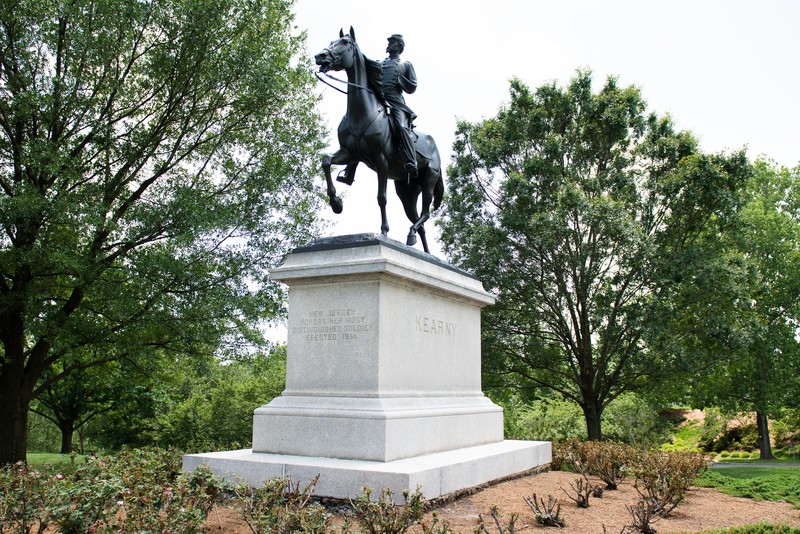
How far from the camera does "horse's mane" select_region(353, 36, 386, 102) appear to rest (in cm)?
932

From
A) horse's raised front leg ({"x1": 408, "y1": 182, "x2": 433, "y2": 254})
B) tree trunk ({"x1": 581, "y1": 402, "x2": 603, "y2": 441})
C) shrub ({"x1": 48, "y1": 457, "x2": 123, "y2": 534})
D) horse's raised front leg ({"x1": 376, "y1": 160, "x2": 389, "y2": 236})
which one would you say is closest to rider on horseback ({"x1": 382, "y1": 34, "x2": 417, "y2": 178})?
horse's raised front leg ({"x1": 376, "y1": 160, "x2": 389, "y2": 236})

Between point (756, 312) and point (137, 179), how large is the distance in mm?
20599

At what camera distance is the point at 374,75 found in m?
9.37

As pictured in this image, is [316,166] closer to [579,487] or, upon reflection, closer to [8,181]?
[8,181]

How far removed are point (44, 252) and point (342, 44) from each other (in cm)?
861

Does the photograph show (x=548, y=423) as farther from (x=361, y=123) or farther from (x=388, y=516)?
(x=388, y=516)

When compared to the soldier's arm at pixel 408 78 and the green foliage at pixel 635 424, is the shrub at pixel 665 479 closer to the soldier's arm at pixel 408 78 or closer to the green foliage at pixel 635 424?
the soldier's arm at pixel 408 78

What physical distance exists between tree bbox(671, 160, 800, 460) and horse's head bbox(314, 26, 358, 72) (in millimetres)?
12488

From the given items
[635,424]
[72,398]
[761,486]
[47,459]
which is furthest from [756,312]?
[72,398]

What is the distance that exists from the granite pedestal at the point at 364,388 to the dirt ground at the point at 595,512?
0.34 metres

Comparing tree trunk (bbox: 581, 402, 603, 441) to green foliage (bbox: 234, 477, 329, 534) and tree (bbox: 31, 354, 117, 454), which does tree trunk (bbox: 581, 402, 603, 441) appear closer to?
green foliage (bbox: 234, 477, 329, 534)

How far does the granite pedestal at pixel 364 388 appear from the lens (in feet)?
24.8

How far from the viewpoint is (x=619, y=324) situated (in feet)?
62.6

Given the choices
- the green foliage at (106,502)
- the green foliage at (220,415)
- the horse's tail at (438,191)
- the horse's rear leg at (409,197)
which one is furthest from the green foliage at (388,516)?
the green foliage at (220,415)
